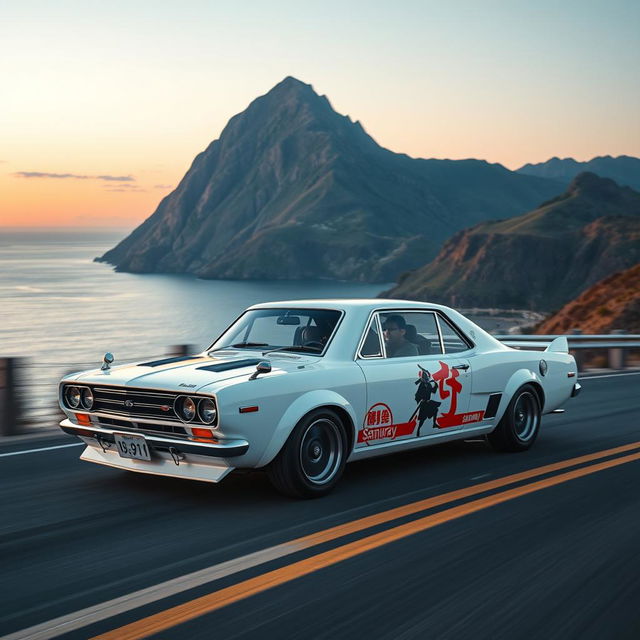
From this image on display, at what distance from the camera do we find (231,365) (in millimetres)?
6535

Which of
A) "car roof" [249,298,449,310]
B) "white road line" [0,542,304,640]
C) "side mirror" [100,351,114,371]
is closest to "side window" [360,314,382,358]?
"car roof" [249,298,449,310]

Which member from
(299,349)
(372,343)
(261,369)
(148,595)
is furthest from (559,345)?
(148,595)

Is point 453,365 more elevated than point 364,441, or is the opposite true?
point 453,365

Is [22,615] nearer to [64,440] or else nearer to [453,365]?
[453,365]

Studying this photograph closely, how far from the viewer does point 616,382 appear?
51.2ft

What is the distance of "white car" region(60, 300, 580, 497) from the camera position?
5973mm

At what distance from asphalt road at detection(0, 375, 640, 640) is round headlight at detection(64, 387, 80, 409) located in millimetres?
648

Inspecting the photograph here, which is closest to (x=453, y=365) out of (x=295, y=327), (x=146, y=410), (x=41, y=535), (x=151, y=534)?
(x=295, y=327)

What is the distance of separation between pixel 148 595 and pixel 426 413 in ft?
11.7

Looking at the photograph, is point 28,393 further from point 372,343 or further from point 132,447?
point 372,343

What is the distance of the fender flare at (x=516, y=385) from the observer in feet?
26.9

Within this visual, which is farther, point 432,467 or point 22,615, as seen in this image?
point 432,467

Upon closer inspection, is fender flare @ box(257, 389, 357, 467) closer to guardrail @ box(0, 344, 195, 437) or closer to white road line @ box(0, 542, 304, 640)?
white road line @ box(0, 542, 304, 640)

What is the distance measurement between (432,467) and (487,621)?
3662mm
